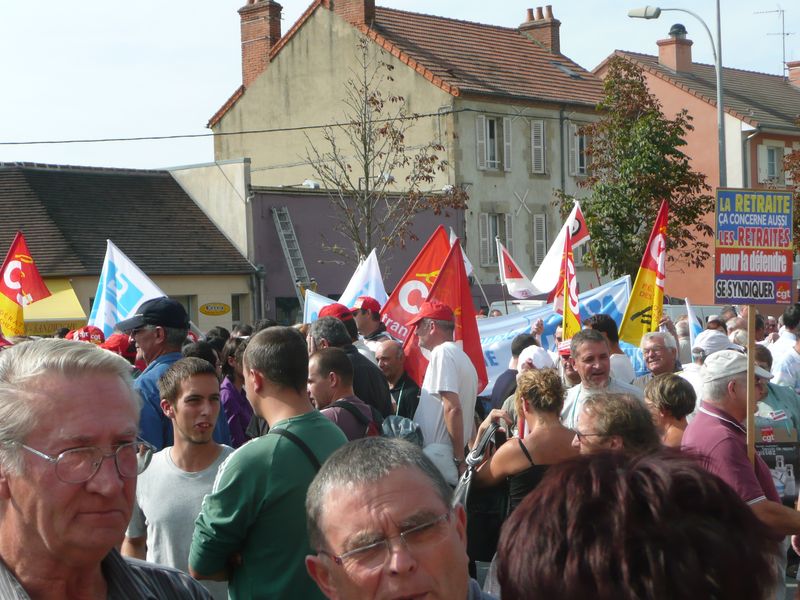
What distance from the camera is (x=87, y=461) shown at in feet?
8.57

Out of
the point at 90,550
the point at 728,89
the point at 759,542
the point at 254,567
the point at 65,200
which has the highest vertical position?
the point at 728,89

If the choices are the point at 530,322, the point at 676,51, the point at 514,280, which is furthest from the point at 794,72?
the point at 530,322

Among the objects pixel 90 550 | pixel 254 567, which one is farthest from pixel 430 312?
pixel 90 550

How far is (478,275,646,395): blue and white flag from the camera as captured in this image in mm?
13047

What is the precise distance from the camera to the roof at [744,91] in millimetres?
47250

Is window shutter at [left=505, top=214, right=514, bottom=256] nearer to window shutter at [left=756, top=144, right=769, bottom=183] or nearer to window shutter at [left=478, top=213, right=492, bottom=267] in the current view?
window shutter at [left=478, top=213, right=492, bottom=267]

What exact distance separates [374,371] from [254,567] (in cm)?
325

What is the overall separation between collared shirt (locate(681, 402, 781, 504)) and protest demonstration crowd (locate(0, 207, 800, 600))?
0.01m

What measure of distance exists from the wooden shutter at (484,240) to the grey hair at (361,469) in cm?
3524

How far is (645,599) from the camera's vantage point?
171 cm

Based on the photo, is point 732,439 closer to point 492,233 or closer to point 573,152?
point 492,233

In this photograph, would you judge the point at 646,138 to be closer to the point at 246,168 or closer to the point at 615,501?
the point at 246,168

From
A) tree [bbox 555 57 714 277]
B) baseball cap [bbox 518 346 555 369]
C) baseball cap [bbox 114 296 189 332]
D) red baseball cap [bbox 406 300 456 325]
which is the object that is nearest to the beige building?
tree [bbox 555 57 714 277]

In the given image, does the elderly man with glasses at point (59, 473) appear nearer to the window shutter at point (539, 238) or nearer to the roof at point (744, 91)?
the window shutter at point (539, 238)
